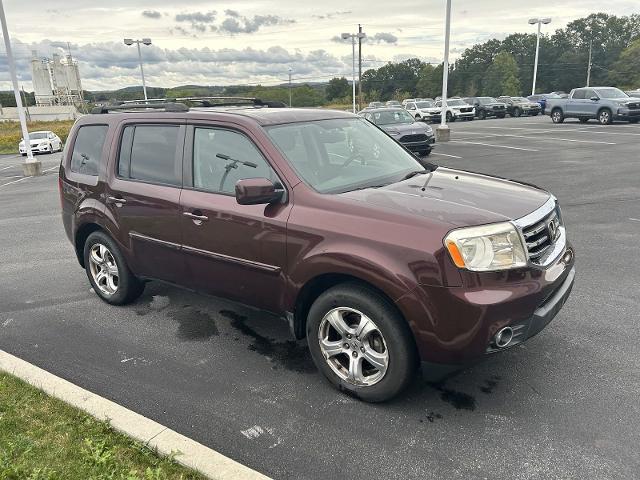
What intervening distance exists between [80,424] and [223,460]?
0.99 m

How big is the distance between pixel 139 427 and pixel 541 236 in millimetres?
2697

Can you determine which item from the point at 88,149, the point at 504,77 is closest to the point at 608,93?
the point at 88,149

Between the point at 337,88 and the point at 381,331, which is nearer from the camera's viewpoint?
the point at 381,331

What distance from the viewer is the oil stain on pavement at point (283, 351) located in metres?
3.92

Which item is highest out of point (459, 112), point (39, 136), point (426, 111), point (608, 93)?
point (608, 93)

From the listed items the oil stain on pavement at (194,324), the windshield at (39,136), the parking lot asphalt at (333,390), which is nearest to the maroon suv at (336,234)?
the parking lot asphalt at (333,390)

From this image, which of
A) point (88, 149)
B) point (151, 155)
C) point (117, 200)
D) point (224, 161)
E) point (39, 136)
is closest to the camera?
point (224, 161)

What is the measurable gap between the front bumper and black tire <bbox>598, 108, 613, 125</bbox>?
25.9m

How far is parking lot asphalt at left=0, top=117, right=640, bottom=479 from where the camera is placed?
2865 mm

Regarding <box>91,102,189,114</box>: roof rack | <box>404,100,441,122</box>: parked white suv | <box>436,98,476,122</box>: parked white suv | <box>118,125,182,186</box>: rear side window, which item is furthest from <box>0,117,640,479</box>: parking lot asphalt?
<box>436,98,476,122</box>: parked white suv

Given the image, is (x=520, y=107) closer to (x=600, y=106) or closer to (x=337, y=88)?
(x=600, y=106)

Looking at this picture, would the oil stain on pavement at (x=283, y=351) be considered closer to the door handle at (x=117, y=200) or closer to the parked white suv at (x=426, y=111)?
the door handle at (x=117, y=200)

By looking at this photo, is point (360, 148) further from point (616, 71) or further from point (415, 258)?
point (616, 71)

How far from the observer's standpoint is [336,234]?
326 cm
